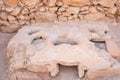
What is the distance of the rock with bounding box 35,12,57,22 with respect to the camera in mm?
2822

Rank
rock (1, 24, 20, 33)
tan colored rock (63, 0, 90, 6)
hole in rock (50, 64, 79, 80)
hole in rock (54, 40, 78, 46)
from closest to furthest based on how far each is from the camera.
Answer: hole in rock (50, 64, 79, 80)
hole in rock (54, 40, 78, 46)
tan colored rock (63, 0, 90, 6)
rock (1, 24, 20, 33)

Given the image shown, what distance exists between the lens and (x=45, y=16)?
111 inches

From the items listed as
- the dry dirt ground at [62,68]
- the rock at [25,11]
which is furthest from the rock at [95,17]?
the rock at [25,11]

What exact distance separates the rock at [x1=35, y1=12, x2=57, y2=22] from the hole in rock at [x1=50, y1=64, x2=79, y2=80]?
A: 28.3 inches

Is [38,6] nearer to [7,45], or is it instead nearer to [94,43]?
[7,45]

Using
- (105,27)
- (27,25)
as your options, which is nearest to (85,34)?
(105,27)

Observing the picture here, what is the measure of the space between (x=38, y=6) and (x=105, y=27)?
735mm

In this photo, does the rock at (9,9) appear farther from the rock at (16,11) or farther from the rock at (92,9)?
the rock at (92,9)

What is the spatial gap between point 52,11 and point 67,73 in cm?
84

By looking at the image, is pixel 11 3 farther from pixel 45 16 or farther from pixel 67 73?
pixel 67 73

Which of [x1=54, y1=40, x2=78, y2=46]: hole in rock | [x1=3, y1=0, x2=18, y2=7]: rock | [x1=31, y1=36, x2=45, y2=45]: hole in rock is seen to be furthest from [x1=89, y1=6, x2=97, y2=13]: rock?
[x1=3, y1=0, x2=18, y2=7]: rock

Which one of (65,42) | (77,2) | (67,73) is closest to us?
(67,73)

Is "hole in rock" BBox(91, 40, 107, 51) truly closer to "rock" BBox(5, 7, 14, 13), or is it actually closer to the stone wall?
the stone wall

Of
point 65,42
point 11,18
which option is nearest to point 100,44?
A: point 65,42
